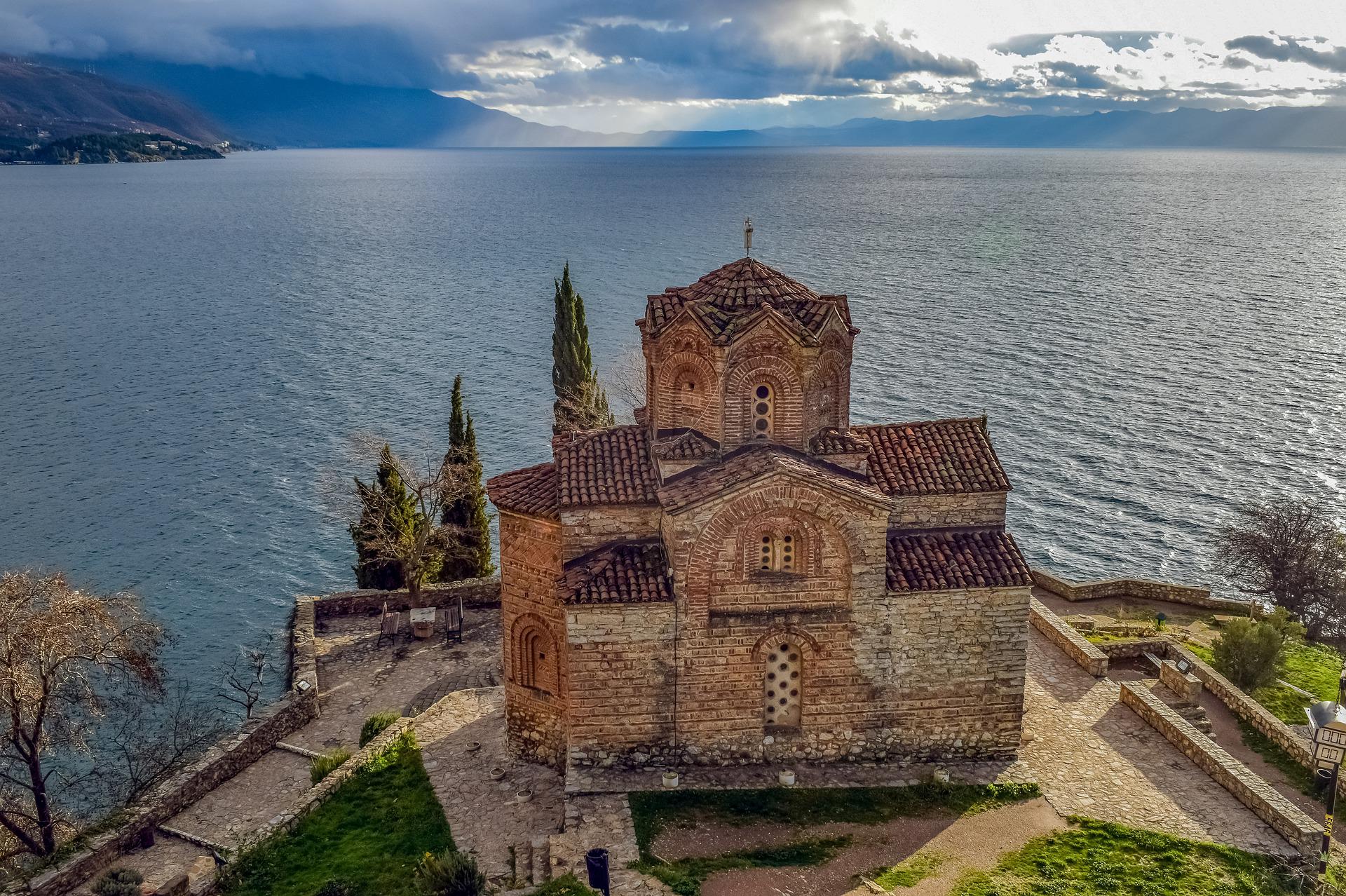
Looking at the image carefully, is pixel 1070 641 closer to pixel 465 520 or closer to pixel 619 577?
pixel 619 577

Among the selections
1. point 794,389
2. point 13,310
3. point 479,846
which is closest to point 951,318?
point 794,389

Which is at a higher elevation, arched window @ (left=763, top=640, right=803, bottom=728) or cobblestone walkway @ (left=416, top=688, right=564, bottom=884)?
arched window @ (left=763, top=640, right=803, bottom=728)

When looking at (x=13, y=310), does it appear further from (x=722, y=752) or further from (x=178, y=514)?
(x=722, y=752)

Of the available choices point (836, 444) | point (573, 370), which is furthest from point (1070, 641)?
point (573, 370)

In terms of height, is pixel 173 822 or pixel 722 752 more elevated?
pixel 722 752

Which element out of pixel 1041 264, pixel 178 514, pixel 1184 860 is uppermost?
pixel 1041 264

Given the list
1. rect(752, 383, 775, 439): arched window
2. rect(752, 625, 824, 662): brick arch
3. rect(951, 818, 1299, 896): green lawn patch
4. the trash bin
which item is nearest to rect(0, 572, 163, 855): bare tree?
the trash bin

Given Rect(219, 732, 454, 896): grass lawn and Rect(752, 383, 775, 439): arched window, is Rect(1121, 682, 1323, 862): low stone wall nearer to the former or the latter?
Rect(752, 383, 775, 439): arched window
